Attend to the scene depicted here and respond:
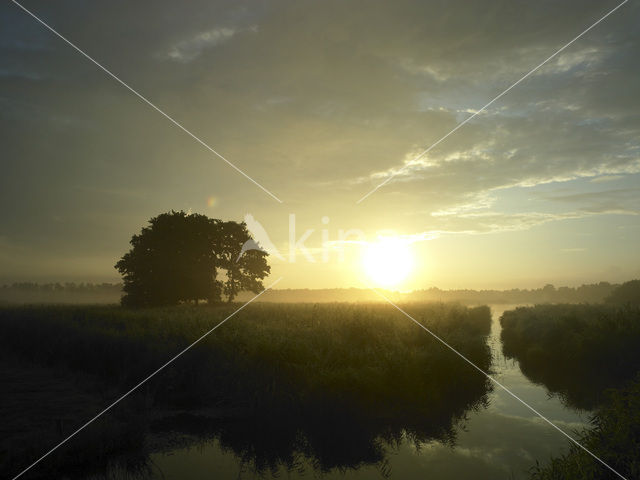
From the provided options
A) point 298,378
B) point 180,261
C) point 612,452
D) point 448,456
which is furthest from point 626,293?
point 612,452

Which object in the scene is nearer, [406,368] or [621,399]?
[621,399]

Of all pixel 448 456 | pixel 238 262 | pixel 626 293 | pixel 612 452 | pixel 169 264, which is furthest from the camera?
pixel 626 293

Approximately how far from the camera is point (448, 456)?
36.7ft

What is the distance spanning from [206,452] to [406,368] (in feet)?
27.1

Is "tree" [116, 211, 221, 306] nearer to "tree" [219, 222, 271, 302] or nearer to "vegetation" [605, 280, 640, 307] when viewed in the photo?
"tree" [219, 222, 271, 302]

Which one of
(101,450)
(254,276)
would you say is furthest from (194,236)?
(101,450)

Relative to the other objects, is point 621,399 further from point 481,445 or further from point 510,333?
point 510,333

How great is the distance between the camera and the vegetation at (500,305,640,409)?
18469 mm

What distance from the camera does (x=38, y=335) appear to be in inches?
898

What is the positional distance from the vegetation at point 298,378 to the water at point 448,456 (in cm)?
40

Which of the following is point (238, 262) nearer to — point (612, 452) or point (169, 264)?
point (169, 264)

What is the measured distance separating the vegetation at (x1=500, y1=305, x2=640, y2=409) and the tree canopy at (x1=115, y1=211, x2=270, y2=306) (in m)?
32.0

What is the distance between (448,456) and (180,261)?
3898 centimetres

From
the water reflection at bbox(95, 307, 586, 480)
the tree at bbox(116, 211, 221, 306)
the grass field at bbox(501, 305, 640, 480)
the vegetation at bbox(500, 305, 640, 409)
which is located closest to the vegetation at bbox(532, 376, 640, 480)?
the grass field at bbox(501, 305, 640, 480)
